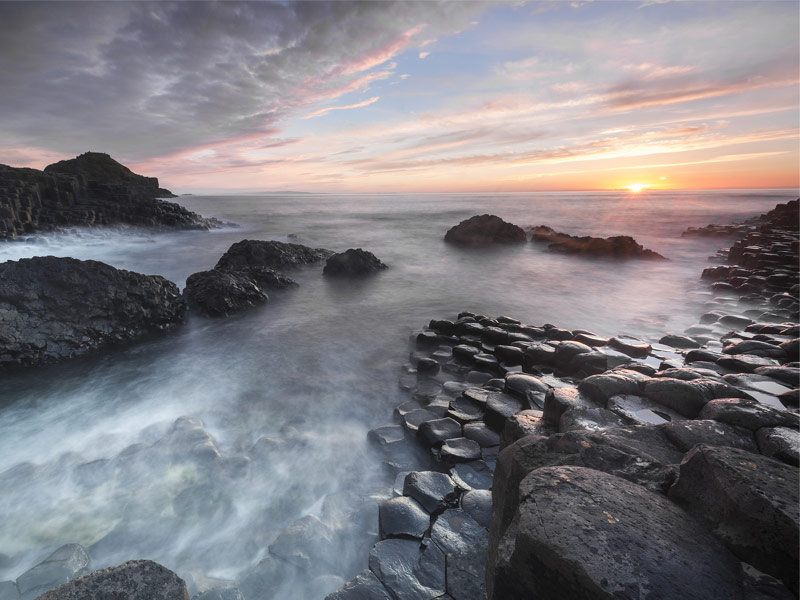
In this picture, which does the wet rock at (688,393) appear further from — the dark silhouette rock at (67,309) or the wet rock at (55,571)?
the dark silhouette rock at (67,309)

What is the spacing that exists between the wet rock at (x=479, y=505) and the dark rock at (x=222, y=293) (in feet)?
25.7

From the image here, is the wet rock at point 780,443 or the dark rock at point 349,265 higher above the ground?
the wet rock at point 780,443

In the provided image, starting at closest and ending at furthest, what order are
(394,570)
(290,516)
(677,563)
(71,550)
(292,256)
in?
(677,563) → (394,570) → (71,550) → (290,516) → (292,256)

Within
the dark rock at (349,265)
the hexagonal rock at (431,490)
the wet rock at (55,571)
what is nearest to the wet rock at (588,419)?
the hexagonal rock at (431,490)

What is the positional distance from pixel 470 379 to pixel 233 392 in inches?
153

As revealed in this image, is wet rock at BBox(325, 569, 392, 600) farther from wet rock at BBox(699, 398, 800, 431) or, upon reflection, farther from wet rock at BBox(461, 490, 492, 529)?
wet rock at BBox(699, 398, 800, 431)

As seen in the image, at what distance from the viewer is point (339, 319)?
9.41 metres

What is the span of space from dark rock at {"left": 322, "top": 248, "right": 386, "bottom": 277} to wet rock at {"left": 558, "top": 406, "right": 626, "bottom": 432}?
36.4ft

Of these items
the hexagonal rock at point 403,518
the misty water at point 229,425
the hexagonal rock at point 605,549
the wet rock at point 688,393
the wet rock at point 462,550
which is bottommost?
the misty water at point 229,425

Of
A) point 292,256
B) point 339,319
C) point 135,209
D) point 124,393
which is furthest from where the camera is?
point 135,209

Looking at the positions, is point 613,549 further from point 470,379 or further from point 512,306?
point 512,306

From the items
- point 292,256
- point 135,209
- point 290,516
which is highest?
point 135,209

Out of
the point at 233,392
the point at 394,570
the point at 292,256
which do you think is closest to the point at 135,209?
the point at 292,256

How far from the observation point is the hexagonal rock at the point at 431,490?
313 centimetres
